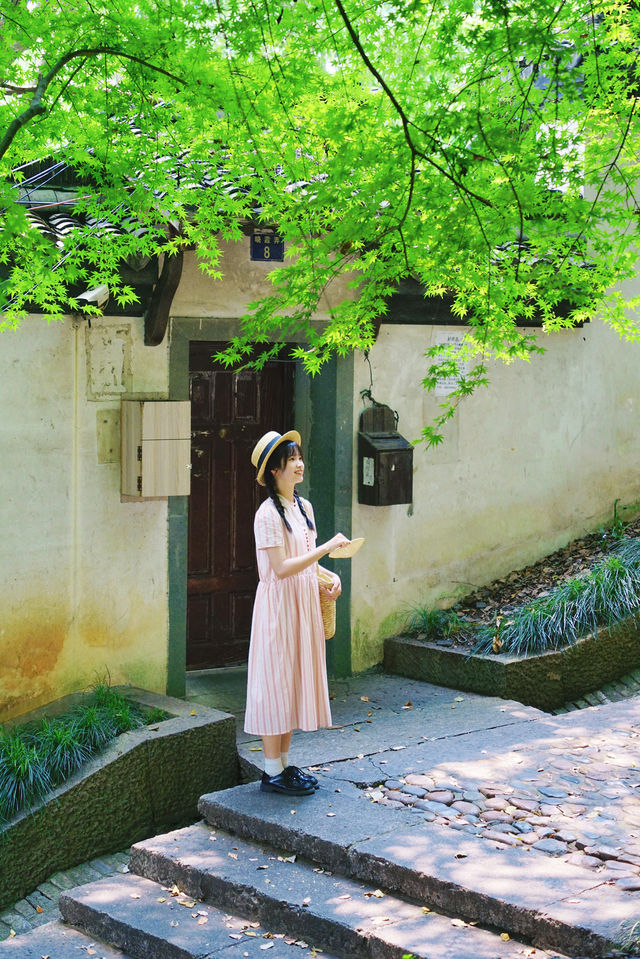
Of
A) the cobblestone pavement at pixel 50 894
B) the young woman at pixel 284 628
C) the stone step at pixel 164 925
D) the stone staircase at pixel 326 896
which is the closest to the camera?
the stone staircase at pixel 326 896

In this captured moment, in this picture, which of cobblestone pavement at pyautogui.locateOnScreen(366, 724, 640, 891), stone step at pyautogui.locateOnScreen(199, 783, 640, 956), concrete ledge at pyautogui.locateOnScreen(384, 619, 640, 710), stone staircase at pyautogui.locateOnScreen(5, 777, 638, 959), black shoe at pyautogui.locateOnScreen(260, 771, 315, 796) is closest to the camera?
stone step at pyautogui.locateOnScreen(199, 783, 640, 956)

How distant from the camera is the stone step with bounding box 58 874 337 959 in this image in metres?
5.13

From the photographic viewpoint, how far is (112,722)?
7320 mm

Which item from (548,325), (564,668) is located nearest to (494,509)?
(564,668)

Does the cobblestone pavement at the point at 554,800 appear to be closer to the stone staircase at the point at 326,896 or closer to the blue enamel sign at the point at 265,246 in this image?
the stone staircase at the point at 326,896

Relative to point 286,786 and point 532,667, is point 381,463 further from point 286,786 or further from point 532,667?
point 286,786

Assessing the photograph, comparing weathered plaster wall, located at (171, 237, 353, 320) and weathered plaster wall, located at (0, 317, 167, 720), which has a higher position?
weathered plaster wall, located at (171, 237, 353, 320)

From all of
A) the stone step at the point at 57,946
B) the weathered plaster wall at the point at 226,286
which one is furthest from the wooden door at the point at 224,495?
the stone step at the point at 57,946

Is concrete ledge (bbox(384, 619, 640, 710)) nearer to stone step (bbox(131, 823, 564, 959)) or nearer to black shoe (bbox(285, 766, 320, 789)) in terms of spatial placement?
black shoe (bbox(285, 766, 320, 789))

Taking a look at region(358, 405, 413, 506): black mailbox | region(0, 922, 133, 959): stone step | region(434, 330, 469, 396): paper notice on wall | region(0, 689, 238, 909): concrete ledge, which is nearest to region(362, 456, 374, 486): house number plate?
region(358, 405, 413, 506): black mailbox

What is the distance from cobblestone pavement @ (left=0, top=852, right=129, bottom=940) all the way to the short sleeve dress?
1.26m

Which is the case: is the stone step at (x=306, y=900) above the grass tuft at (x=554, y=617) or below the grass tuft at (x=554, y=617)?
below

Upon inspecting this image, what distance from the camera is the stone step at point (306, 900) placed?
4793 millimetres

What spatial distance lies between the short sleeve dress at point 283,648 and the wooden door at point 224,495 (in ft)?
10.1
